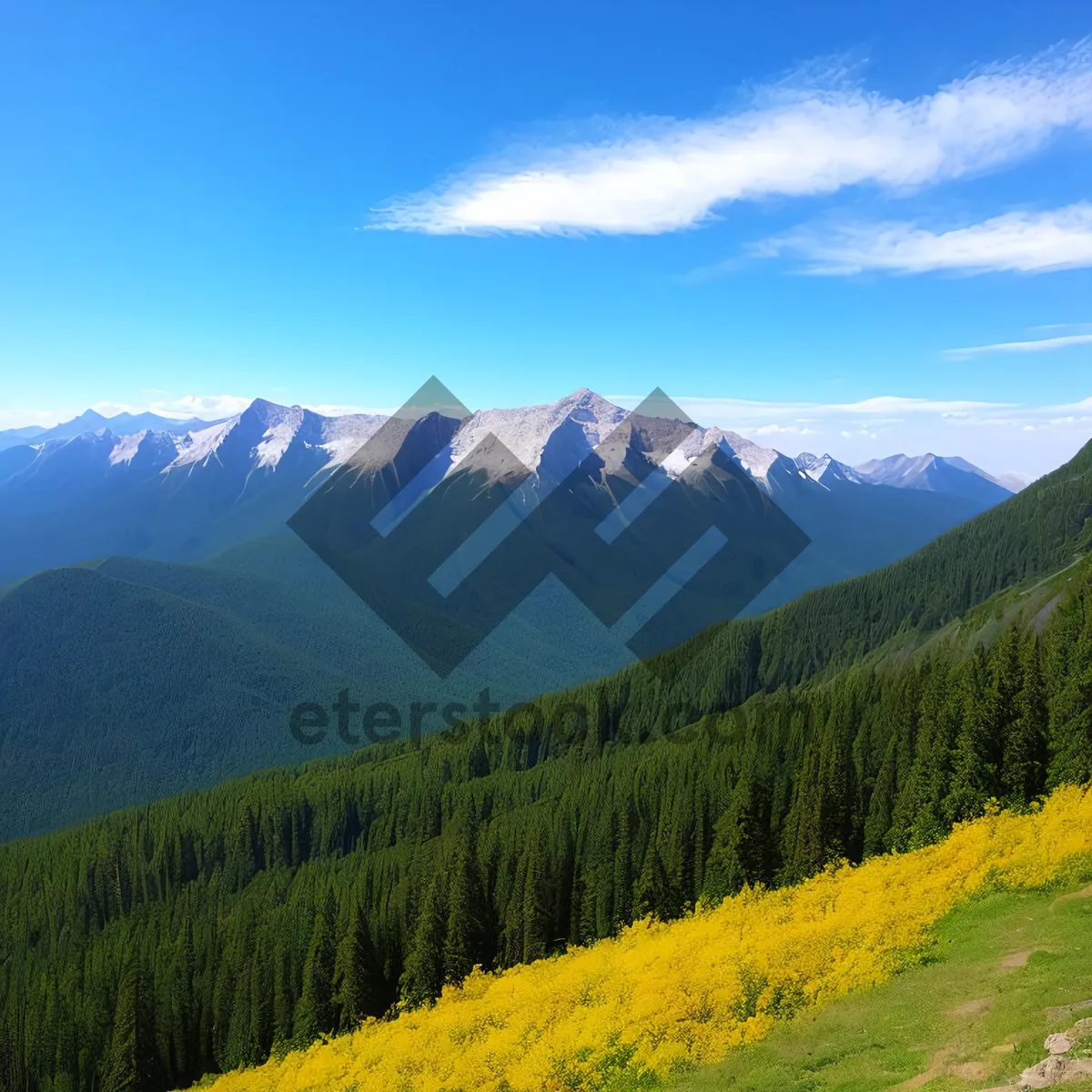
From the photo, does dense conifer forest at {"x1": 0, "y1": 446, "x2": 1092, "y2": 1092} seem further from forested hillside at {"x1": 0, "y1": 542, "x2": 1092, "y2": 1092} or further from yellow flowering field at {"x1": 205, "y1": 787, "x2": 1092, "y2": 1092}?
yellow flowering field at {"x1": 205, "y1": 787, "x2": 1092, "y2": 1092}

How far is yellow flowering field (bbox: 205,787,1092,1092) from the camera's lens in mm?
49406

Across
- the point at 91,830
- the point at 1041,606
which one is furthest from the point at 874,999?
the point at 91,830

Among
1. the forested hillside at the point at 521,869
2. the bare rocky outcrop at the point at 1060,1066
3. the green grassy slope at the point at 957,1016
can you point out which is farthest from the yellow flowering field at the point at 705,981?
the bare rocky outcrop at the point at 1060,1066

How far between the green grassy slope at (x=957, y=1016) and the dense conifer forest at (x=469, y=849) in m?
30.7

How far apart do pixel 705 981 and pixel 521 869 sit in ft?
169

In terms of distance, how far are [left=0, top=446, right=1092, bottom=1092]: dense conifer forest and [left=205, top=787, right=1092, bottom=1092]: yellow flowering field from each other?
855cm

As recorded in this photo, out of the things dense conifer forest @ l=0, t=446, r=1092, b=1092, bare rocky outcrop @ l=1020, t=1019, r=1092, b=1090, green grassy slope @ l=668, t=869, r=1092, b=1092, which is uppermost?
bare rocky outcrop @ l=1020, t=1019, r=1092, b=1090

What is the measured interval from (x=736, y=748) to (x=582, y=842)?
28041 millimetres

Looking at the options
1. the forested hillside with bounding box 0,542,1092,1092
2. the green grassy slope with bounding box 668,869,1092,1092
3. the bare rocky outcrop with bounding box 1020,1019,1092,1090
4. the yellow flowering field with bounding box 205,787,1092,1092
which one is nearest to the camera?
the bare rocky outcrop with bounding box 1020,1019,1092,1090

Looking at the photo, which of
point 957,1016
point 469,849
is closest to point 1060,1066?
point 957,1016

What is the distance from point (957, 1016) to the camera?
3750 centimetres

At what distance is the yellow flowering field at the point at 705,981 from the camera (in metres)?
49.4

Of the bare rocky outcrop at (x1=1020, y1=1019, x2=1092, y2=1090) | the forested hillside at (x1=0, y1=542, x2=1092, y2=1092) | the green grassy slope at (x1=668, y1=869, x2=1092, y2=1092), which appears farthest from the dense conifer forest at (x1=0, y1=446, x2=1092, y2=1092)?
the bare rocky outcrop at (x1=1020, y1=1019, x2=1092, y2=1090)

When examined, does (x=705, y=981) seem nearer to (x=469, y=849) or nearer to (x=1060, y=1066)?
(x=1060, y=1066)
